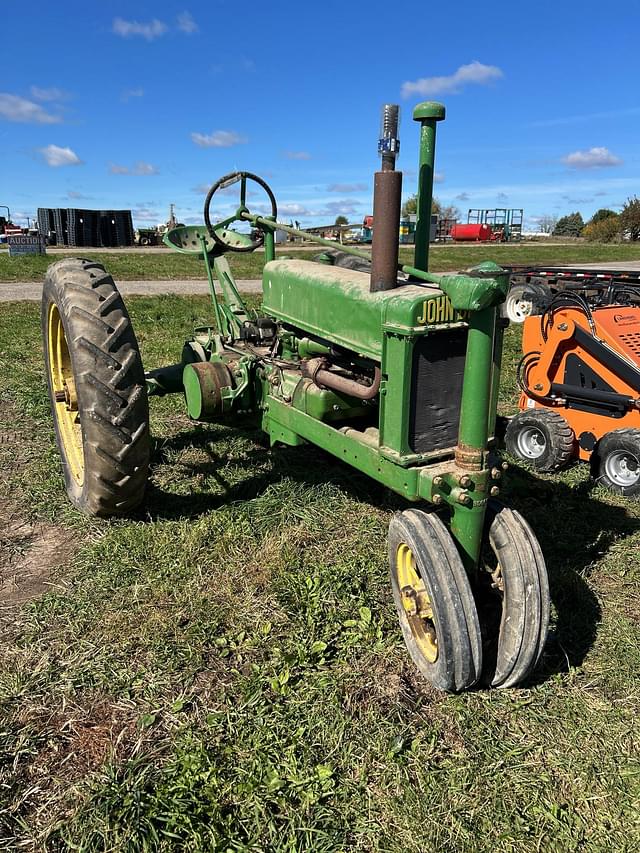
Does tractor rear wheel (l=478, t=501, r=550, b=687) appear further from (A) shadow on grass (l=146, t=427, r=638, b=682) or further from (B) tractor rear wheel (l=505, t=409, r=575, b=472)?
(B) tractor rear wheel (l=505, t=409, r=575, b=472)

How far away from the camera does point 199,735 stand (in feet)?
7.85

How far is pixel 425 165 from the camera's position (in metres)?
2.87

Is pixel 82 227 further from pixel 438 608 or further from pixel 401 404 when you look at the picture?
pixel 438 608

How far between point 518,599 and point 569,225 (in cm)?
6953

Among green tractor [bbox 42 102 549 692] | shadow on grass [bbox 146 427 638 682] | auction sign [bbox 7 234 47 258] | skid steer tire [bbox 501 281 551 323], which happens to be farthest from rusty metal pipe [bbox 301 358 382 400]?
auction sign [bbox 7 234 47 258]

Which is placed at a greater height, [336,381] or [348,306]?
[348,306]

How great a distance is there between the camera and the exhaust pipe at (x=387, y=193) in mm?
2543

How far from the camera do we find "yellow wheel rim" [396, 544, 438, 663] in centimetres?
270

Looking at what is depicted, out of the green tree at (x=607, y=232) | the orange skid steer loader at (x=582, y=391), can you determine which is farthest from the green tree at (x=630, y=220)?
the orange skid steer loader at (x=582, y=391)

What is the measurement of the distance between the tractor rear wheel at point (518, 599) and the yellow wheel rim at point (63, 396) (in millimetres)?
2697

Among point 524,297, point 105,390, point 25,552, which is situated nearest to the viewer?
point 105,390

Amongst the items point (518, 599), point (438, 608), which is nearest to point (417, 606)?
point (438, 608)

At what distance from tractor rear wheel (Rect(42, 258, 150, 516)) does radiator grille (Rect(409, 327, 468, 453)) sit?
140 centimetres

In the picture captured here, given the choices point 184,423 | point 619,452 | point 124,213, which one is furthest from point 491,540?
point 124,213
